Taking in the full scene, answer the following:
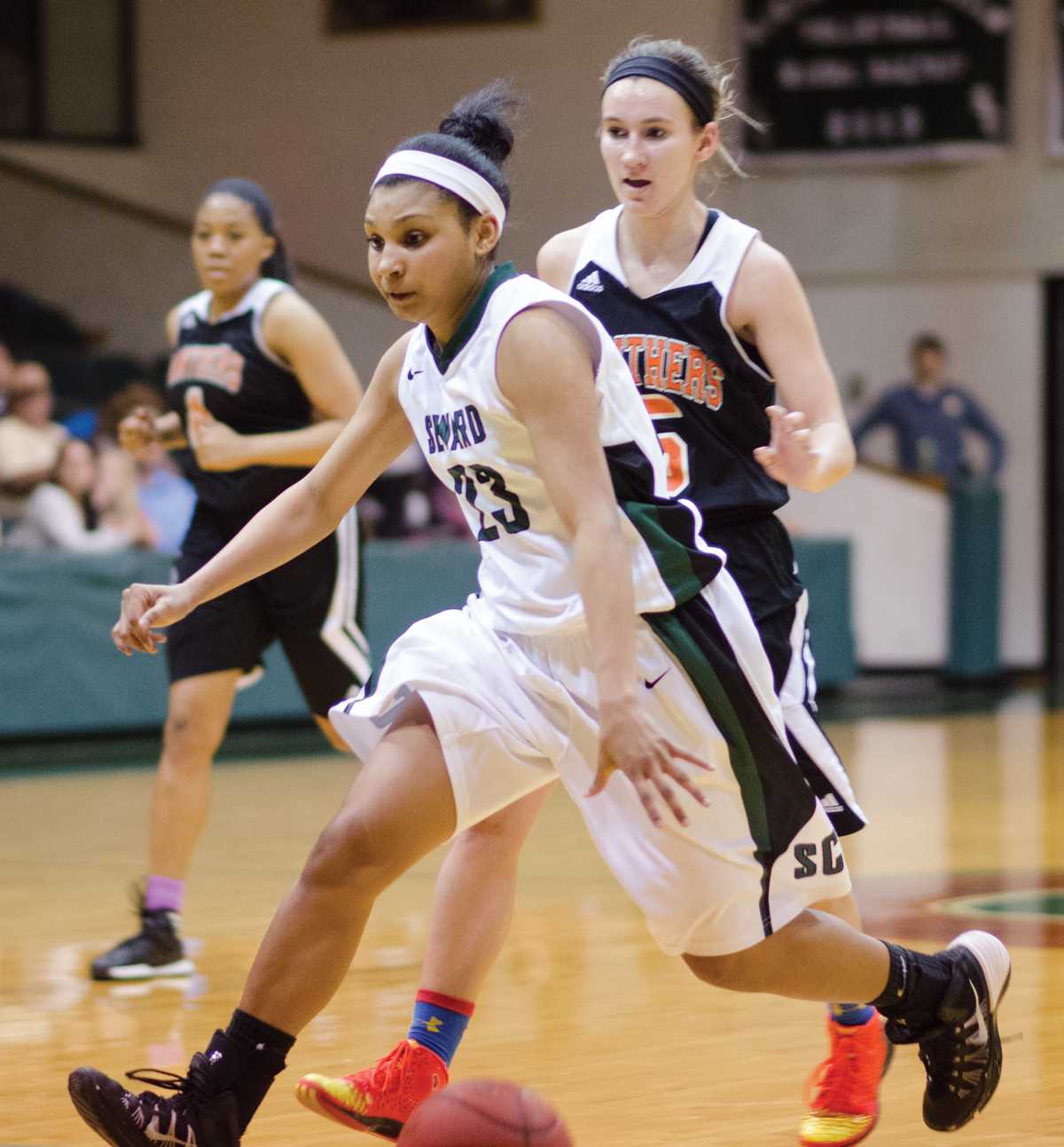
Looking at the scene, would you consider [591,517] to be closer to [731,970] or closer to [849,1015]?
[731,970]

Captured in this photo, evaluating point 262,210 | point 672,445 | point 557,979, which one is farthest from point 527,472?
point 262,210

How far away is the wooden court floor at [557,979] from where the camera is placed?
157 inches

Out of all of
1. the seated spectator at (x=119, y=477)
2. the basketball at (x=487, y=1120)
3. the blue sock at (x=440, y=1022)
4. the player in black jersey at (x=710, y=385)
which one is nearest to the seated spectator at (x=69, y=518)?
the seated spectator at (x=119, y=477)

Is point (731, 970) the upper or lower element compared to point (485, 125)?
lower

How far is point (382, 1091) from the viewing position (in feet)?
11.7

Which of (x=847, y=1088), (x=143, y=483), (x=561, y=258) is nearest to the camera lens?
(x=847, y=1088)

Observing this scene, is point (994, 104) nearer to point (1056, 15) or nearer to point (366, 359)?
point (1056, 15)

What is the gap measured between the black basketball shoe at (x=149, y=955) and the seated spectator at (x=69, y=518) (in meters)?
5.28

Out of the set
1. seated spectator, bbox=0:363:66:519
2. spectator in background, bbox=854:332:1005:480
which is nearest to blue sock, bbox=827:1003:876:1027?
seated spectator, bbox=0:363:66:519

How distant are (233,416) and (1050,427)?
422 inches

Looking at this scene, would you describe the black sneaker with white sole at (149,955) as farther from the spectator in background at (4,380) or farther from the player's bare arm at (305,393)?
the spectator in background at (4,380)

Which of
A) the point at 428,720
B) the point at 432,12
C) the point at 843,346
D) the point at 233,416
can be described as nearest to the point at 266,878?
the point at 233,416

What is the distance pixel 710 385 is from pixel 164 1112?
1.58m

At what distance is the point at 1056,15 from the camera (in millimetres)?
14570
